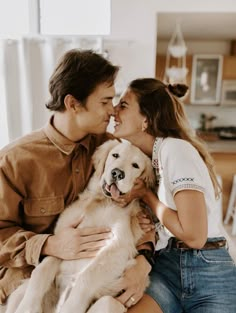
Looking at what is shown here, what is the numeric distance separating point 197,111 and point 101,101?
163 inches

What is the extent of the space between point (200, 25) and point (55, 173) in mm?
3106

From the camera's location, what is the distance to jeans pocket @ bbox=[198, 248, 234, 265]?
1.22 meters

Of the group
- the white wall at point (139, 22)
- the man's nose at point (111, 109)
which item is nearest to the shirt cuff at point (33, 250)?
the man's nose at point (111, 109)

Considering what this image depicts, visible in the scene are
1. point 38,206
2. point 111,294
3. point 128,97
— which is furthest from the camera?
point 128,97

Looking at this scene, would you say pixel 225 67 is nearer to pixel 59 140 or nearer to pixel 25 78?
pixel 25 78

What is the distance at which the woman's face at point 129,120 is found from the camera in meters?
1.32

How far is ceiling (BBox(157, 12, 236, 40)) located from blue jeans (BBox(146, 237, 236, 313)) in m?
2.14

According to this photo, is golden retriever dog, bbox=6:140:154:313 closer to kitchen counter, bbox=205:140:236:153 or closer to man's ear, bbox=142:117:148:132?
man's ear, bbox=142:117:148:132

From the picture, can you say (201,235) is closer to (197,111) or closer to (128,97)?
(128,97)

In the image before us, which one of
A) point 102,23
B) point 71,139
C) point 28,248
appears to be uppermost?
point 102,23

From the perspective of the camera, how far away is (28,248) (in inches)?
45.2

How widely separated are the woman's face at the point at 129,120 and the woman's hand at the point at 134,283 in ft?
1.46

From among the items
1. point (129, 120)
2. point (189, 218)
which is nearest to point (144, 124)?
point (129, 120)

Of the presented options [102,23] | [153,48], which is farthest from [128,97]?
[102,23]
